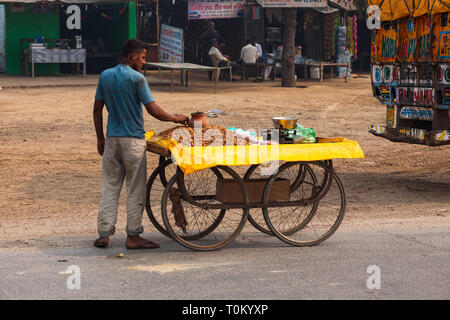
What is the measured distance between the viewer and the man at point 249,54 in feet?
77.5

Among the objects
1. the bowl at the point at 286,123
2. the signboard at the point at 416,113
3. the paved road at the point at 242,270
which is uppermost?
the bowl at the point at 286,123

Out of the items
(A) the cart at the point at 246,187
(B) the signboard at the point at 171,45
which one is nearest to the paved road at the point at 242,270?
(A) the cart at the point at 246,187

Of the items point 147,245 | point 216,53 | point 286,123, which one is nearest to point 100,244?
point 147,245

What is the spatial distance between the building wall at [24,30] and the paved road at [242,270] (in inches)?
657

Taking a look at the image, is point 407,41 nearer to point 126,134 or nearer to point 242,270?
point 126,134

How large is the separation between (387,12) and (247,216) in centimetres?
450

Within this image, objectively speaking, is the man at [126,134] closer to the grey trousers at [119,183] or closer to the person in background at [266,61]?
the grey trousers at [119,183]

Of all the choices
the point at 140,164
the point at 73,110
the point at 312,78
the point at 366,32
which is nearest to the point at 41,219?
the point at 140,164

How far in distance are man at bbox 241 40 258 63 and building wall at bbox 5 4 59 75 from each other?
578 cm

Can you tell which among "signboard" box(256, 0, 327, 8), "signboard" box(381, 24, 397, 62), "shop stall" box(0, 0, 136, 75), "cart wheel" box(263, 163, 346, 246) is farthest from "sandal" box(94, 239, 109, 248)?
"signboard" box(256, 0, 327, 8)

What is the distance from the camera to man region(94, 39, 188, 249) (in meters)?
6.31

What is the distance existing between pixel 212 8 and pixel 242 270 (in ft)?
63.9

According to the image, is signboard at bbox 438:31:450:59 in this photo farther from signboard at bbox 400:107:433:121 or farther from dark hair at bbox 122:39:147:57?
dark hair at bbox 122:39:147:57

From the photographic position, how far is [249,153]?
6348 mm
